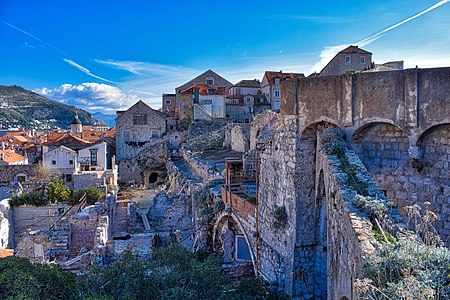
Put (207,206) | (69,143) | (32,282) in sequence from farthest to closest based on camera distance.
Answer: (69,143)
(207,206)
(32,282)

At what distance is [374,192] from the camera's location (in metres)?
6.34

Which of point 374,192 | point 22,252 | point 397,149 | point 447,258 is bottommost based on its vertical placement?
point 22,252

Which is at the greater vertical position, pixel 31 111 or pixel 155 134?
pixel 31 111

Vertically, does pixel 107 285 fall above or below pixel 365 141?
below

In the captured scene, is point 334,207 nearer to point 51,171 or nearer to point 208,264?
point 208,264

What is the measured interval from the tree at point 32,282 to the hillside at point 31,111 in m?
106

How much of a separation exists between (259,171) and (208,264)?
3608 mm

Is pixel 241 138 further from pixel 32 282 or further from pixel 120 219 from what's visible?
pixel 32 282

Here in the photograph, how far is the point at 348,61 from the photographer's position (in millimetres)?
40625

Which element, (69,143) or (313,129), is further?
(69,143)

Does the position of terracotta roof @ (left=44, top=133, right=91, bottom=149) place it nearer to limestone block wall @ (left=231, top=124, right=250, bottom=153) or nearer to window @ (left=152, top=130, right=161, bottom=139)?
window @ (left=152, top=130, right=161, bottom=139)

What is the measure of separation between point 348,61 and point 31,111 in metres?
103

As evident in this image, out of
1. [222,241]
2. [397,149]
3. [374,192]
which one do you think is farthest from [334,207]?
[222,241]

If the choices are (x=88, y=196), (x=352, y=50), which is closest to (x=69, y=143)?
(x=88, y=196)
